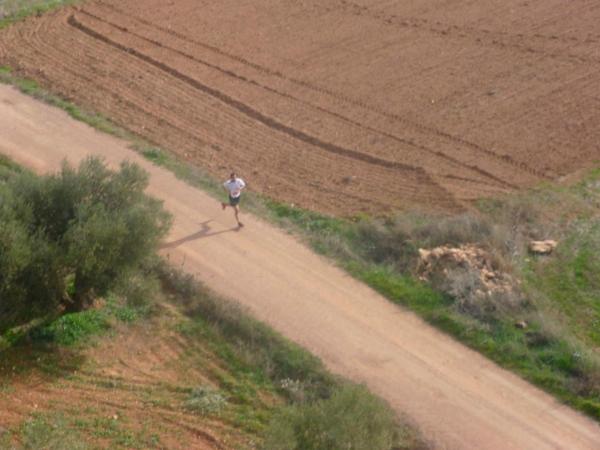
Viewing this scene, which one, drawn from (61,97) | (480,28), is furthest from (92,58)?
(480,28)

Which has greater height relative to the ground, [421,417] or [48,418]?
[421,417]

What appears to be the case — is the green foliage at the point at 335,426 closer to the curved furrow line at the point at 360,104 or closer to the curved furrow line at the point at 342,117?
the curved furrow line at the point at 342,117

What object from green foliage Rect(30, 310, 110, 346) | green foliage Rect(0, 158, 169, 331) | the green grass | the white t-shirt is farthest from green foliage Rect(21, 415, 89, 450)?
the green grass

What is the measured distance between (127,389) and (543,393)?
7329 mm

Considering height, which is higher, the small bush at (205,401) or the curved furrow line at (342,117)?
the curved furrow line at (342,117)

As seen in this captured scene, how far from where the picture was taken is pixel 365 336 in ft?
62.4

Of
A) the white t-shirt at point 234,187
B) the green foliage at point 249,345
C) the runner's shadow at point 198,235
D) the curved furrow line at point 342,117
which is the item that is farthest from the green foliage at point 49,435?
the curved furrow line at point 342,117

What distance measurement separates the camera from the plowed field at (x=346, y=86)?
25266 millimetres

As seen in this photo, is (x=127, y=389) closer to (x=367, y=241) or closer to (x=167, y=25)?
(x=367, y=241)

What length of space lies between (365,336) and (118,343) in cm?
470

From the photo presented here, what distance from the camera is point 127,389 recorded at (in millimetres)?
18312

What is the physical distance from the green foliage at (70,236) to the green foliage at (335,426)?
190 inches

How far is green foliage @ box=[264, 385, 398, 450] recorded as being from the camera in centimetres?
1423

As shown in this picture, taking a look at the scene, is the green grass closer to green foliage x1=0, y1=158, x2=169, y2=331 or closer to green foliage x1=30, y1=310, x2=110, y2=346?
green foliage x1=0, y1=158, x2=169, y2=331
